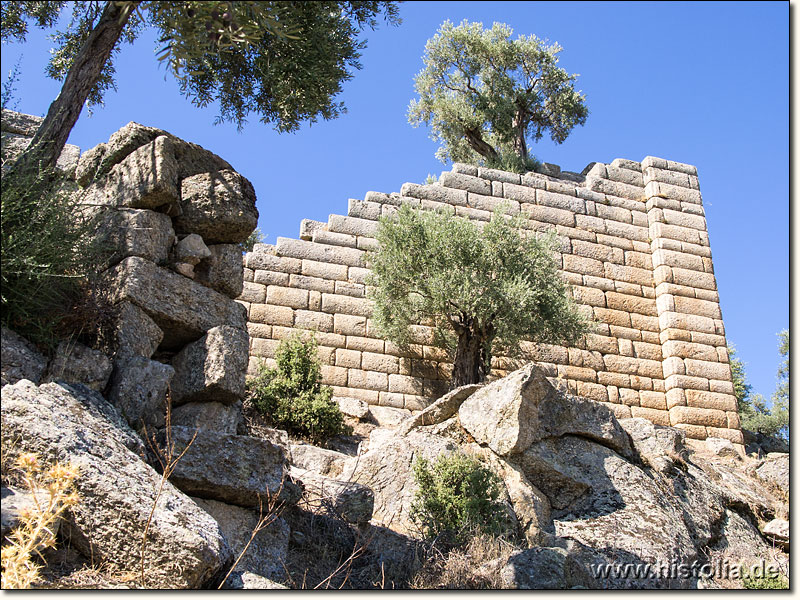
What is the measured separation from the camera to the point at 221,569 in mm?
3793

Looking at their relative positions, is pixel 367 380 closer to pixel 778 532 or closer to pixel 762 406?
pixel 778 532

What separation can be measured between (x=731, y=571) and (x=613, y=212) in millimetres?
7845

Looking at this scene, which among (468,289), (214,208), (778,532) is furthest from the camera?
(468,289)

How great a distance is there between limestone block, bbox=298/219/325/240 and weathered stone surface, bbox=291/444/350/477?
471 centimetres

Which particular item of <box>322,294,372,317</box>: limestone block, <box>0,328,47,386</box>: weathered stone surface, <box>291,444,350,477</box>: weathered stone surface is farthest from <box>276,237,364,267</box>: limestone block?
<box>0,328,47,386</box>: weathered stone surface

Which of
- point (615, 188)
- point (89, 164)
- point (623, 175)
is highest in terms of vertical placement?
point (623, 175)

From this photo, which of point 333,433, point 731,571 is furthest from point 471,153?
point 731,571

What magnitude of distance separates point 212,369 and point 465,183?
8047 millimetres

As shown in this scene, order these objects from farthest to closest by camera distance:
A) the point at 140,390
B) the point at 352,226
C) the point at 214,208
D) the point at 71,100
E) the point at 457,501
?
the point at 352,226 < the point at 457,501 < the point at 214,208 < the point at 71,100 < the point at 140,390

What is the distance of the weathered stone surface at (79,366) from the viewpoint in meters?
4.50

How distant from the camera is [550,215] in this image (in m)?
13.0

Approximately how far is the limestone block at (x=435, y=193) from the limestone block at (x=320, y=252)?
1.41 m

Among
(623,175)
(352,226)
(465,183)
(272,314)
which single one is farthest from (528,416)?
(623,175)

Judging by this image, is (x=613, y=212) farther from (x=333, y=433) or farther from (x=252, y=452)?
(x=252, y=452)
